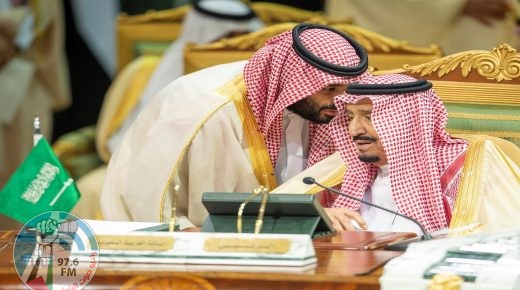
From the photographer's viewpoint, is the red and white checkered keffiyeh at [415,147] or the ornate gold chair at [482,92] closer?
the red and white checkered keffiyeh at [415,147]

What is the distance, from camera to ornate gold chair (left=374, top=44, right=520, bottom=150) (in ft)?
16.1

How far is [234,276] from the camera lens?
3.51 m

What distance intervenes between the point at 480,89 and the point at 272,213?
127 cm

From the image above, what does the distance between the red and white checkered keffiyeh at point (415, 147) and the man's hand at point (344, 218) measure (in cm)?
15

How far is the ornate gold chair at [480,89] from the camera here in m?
4.90

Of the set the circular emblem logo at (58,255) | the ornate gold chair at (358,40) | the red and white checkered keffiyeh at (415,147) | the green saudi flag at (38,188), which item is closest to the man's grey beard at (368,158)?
the red and white checkered keffiyeh at (415,147)

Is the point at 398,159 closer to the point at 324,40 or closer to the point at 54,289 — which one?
the point at 324,40

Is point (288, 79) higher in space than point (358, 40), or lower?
higher

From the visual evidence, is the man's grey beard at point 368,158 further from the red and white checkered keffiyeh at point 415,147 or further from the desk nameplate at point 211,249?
the desk nameplate at point 211,249

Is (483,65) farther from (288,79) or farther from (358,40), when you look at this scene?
(358,40)

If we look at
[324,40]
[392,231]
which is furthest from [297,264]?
[324,40]

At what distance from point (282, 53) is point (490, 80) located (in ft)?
2.27

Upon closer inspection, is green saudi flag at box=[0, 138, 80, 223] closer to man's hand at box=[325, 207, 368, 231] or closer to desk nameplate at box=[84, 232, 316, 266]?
man's hand at box=[325, 207, 368, 231]

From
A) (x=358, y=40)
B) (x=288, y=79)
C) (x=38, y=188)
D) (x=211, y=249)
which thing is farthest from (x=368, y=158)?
(x=358, y=40)
